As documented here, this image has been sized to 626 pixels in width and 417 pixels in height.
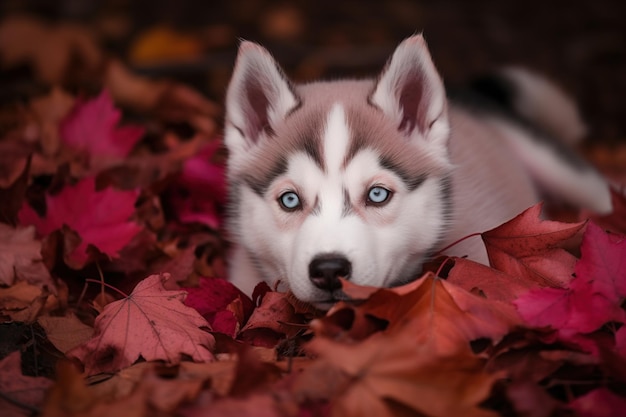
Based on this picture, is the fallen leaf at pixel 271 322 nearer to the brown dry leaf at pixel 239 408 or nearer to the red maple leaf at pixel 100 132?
the brown dry leaf at pixel 239 408

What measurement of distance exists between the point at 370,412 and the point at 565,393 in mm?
607

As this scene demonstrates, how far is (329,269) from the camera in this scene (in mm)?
2090

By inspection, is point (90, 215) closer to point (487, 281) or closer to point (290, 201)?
point (290, 201)

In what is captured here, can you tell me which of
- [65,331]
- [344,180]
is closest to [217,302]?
[65,331]

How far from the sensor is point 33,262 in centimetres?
259

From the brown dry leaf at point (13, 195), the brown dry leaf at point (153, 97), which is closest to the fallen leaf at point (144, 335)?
the brown dry leaf at point (13, 195)

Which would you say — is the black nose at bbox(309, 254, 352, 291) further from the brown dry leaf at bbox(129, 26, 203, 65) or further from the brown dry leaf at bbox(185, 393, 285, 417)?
the brown dry leaf at bbox(129, 26, 203, 65)

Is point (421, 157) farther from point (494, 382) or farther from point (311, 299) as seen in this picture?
point (494, 382)

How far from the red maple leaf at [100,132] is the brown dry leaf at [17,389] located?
5.48 ft

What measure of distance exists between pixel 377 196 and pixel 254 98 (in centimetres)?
68

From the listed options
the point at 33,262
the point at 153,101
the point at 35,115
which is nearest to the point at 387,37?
the point at 153,101

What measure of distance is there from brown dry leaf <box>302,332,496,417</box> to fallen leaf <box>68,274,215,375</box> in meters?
0.54

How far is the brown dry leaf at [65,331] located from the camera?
2.22 m

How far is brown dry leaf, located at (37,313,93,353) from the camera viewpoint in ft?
7.30
